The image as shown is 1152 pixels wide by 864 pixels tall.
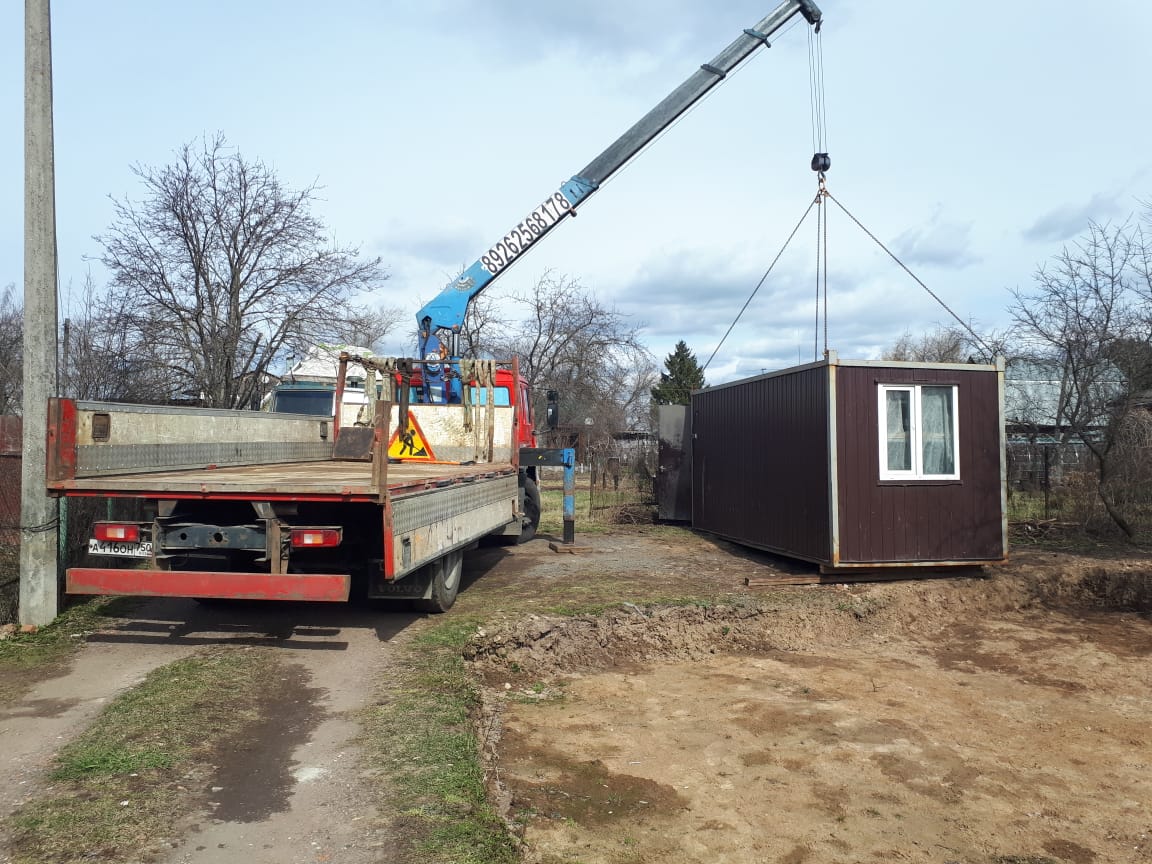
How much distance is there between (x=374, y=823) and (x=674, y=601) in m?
5.16

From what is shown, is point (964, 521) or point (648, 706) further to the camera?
point (964, 521)

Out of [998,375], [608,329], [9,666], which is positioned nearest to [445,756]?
[9,666]

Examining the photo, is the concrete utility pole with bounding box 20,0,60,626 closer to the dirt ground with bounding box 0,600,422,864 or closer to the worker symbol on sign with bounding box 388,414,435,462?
the dirt ground with bounding box 0,600,422,864

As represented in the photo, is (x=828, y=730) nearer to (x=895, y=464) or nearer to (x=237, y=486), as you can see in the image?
(x=237, y=486)

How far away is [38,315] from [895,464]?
899 centimetres

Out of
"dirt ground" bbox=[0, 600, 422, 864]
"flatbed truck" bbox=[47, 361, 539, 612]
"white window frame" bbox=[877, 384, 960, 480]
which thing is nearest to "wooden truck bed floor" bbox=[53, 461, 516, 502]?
"flatbed truck" bbox=[47, 361, 539, 612]

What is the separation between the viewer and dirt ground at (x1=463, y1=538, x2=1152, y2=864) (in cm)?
404

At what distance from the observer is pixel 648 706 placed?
601 centimetres

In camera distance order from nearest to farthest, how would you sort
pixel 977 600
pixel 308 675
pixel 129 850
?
pixel 129 850
pixel 308 675
pixel 977 600

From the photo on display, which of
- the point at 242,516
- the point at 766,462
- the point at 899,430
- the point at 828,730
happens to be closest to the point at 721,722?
the point at 828,730

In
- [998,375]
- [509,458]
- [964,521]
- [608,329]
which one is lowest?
[964,521]

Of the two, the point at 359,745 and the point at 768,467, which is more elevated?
the point at 768,467

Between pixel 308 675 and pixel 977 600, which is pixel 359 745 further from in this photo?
pixel 977 600

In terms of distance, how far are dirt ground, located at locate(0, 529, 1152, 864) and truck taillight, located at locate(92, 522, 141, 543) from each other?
92 cm
